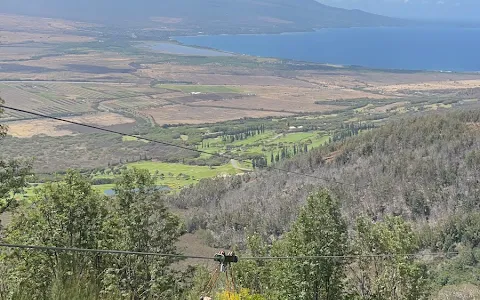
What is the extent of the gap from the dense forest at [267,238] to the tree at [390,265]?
0.04 m

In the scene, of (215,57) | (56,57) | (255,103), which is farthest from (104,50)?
(255,103)

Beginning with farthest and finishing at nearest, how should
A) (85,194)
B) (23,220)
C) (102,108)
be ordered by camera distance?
(102,108)
(85,194)
(23,220)

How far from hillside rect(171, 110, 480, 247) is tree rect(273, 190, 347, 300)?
58.0 ft

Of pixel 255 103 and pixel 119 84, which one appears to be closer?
pixel 255 103

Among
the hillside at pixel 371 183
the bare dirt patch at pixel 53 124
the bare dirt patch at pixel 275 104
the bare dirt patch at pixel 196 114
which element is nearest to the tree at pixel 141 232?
the hillside at pixel 371 183

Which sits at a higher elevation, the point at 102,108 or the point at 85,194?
the point at 85,194

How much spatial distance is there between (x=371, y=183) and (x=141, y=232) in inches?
1260

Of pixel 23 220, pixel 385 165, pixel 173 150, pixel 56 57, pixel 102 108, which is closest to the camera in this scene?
pixel 23 220

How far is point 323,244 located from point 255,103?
77.0m

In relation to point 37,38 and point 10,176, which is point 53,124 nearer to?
point 10,176

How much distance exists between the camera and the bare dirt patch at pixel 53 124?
212 ft

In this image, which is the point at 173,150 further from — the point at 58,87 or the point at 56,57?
the point at 56,57

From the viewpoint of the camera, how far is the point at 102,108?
81125 mm

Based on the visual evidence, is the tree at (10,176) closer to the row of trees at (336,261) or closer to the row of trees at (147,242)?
the row of trees at (147,242)
